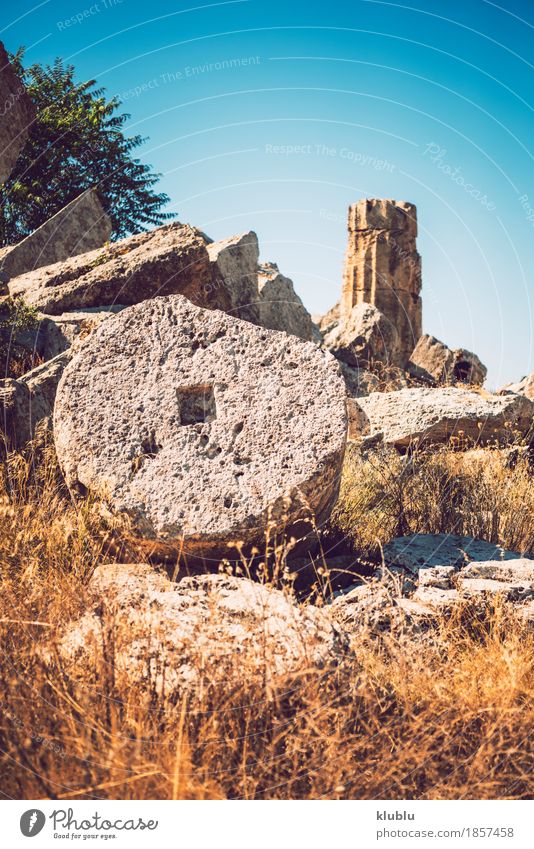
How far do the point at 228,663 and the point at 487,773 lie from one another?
1086 mm

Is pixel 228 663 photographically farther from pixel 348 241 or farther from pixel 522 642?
pixel 348 241

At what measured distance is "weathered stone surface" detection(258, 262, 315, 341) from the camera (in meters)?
9.48

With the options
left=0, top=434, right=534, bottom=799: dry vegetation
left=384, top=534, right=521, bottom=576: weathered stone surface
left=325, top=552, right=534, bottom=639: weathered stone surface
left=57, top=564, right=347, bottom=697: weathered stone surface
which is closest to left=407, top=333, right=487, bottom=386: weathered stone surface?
left=384, top=534, right=521, bottom=576: weathered stone surface

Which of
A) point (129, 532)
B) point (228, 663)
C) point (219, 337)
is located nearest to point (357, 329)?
point (219, 337)

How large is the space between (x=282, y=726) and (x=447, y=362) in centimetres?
1234

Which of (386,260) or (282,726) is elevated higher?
(386,260)

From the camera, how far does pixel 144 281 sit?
8.04 metres

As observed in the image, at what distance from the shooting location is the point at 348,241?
19453 mm

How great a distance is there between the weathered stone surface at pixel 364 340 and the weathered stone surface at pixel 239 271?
8.81 feet

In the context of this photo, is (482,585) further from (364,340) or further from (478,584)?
(364,340)

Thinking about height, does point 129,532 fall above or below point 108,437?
below

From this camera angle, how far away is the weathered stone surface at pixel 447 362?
14.4 meters

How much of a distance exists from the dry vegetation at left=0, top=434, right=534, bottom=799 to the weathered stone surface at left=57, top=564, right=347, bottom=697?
0.23 ft

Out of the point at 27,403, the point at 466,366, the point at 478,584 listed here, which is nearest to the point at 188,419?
the point at 27,403
